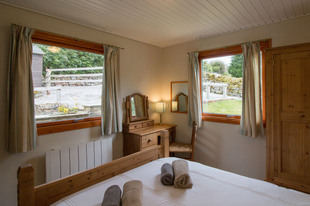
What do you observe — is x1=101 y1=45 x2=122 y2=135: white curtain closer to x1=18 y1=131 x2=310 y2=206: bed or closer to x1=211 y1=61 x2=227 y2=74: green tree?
x1=18 y1=131 x2=310 y2=206: bed

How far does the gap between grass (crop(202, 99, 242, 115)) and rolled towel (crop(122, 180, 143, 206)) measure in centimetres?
225

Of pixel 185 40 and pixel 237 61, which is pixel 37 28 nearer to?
pixel 185 40

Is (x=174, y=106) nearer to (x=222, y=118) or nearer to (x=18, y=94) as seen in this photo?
(x=222, y=118)

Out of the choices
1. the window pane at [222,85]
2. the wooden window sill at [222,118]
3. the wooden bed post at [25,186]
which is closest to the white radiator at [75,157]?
the wooden bed post at [25,186]

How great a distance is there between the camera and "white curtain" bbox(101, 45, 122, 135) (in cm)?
282

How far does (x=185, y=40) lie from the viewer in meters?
3.37

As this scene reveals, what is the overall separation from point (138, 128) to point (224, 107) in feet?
5.07

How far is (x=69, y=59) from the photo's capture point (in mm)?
2596

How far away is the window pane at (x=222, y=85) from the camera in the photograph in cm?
296

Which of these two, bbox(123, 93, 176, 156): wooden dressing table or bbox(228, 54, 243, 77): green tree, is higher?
bbox(228, 54, 243, 77): green tree

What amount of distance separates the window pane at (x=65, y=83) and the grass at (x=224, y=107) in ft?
6.32

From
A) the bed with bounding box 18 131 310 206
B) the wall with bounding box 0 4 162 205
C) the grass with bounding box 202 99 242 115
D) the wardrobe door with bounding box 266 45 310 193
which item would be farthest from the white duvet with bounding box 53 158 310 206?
the grass with bounding box 202 99 242 115

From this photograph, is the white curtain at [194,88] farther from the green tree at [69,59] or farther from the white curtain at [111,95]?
the green tree at [69,59]

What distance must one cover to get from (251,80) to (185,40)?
1.39m
